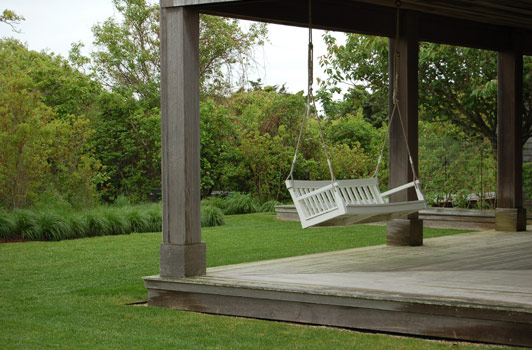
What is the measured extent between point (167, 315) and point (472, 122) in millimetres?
9822

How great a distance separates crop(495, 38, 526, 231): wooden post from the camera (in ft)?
32.4

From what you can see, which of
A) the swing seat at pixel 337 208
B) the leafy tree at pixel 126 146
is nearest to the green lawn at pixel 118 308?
the swing seat at pixel 337 208

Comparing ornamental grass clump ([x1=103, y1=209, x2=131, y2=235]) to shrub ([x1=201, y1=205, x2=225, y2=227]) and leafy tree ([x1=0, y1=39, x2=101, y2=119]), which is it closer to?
shrub ([x1=201, y1=205, x2=225, y2=227])

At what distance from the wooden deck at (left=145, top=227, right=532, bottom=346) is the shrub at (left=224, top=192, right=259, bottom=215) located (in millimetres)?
8607

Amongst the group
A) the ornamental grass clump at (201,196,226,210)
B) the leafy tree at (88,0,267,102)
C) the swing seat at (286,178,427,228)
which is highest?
the leafy tree at (88,0,267,102)

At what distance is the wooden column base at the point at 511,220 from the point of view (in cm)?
1004

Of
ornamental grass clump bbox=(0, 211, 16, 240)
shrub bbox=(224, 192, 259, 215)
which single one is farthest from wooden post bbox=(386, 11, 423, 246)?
shrub bbox=(224, 192, 259, 215)

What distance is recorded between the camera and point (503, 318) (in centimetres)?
450

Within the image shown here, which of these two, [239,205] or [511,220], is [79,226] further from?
[511,220]

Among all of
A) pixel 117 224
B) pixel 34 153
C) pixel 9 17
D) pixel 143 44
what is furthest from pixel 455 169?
pixel 143 44

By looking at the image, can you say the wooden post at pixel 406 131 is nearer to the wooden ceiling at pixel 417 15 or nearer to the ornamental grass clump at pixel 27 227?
the wooden ceiling at pixel 417 15

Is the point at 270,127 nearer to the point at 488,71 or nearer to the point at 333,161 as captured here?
the point at 333,161

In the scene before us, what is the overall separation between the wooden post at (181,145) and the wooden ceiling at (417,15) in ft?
0.86

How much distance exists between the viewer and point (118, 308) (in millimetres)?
5949
